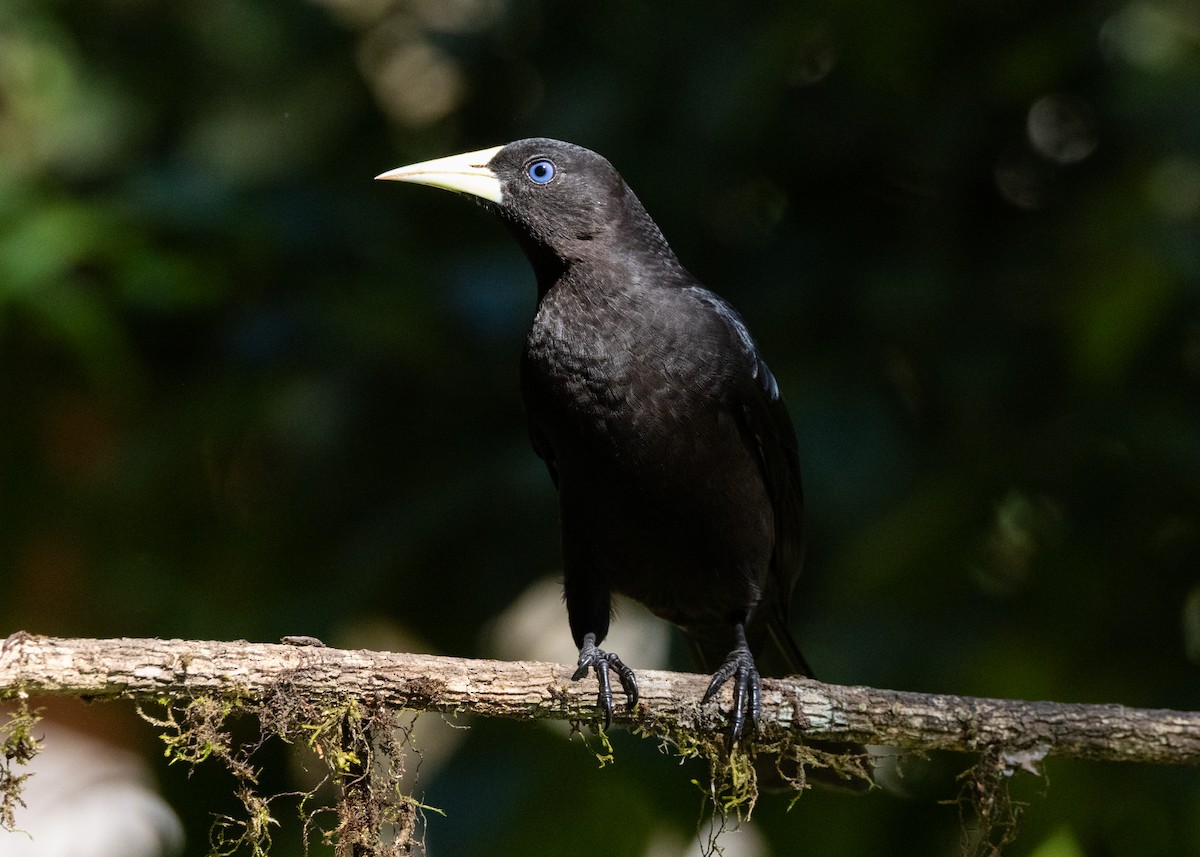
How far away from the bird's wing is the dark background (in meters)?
0.09

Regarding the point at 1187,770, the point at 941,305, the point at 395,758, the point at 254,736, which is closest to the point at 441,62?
the point at 941,305

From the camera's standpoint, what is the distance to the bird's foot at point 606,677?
2.95 m

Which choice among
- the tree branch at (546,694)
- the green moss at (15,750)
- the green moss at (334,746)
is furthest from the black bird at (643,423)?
the green moss at (15,750)

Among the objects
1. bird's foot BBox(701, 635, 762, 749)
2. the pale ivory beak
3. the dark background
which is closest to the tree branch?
bird's foot BBox(701, 635, 762, 749)

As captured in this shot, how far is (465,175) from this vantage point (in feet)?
12.6

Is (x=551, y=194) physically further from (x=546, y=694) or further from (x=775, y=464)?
(x=546, y=694)

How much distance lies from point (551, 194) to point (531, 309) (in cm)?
38

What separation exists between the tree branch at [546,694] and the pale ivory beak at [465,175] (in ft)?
4.81

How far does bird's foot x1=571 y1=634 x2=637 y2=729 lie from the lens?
295 cm

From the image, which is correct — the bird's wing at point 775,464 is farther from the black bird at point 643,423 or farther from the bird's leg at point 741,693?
the bird's leg at point 741,693

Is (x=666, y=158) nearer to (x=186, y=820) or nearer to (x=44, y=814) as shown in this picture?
(x=186, y=820)

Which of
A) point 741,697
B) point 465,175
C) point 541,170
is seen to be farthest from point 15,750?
point 541,170

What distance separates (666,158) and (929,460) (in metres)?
1.29

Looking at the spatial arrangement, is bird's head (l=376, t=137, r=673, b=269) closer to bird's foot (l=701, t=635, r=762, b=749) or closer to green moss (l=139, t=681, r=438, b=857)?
bird's foot (l=701, t=635, r=762, b=749)
